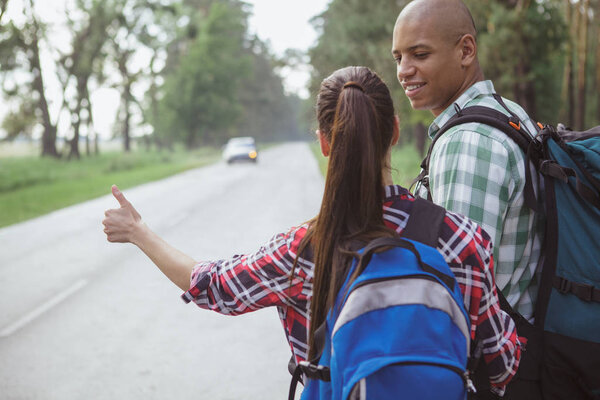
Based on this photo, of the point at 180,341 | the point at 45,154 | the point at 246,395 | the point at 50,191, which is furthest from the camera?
the point at 45,154

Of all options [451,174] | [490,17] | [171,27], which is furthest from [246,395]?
[171,27]

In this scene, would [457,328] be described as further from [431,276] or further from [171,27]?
[171,27]

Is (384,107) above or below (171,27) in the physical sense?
below

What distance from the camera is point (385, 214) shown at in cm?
143

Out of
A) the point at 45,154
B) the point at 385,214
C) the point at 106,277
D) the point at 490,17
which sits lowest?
the point at 45,154

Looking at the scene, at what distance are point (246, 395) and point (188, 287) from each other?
2583 mm

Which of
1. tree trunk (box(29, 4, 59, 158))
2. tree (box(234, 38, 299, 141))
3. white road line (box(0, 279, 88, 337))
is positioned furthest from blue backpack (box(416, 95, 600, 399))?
tree (box(234, 38, 299, 141))

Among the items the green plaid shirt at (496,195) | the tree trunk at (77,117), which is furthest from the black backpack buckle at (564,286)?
the tree trunk at (77,117)

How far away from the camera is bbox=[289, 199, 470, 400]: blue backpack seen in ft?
4.00

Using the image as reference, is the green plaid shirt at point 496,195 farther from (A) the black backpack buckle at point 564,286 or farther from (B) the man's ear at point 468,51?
(B) the man's ear at point 468,51

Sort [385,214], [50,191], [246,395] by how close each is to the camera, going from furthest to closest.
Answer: [50,191] < [246,395] < [385,214]

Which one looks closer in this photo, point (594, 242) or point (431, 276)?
point (431, 276)

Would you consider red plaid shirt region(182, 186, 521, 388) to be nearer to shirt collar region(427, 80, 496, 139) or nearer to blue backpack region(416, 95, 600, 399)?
blue backpack region(416, 95, 600, 399)

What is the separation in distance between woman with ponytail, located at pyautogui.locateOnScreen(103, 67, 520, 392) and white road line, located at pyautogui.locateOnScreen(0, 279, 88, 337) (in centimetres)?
470
